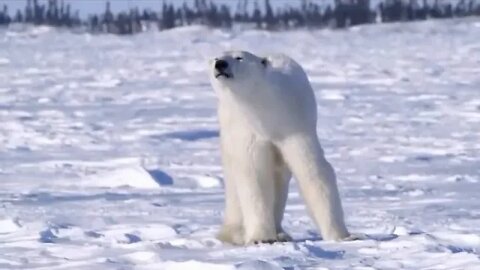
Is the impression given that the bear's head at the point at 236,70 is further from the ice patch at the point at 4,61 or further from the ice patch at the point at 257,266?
the ice patch at the point at 4,61

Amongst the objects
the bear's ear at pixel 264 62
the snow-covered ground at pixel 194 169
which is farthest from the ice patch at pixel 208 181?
the bear's ear at pixel 264 62

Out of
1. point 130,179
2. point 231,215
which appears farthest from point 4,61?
point 231,215

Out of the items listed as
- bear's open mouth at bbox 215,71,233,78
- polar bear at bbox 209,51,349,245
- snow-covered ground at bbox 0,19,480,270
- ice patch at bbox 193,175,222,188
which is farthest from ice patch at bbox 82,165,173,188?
bear's open mouth at bbox 215,71,233,78

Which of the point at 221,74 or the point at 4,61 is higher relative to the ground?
the point at 221,74

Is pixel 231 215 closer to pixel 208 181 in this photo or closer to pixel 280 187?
pixel 280 187

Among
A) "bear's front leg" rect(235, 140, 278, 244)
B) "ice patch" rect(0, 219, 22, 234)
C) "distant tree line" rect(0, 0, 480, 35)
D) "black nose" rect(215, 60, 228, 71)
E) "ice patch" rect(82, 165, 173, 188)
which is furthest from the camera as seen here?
"distant tree line" rect(0, 0, 480, 35)

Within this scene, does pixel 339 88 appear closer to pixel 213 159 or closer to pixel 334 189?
pixel 213 159

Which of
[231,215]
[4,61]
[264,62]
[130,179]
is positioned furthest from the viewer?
[4,61]

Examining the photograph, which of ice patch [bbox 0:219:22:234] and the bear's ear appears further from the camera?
ice patch [bbox 0:219:22:234]

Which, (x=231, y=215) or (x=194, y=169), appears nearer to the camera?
(x=231, y=215)

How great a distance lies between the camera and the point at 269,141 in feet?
13.6

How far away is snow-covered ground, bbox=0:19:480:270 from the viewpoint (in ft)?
13.1

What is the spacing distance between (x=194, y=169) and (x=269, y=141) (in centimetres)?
429

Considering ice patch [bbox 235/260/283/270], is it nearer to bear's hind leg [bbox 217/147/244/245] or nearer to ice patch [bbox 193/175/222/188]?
bear's hind leg [bbox 217/147/244/245]
